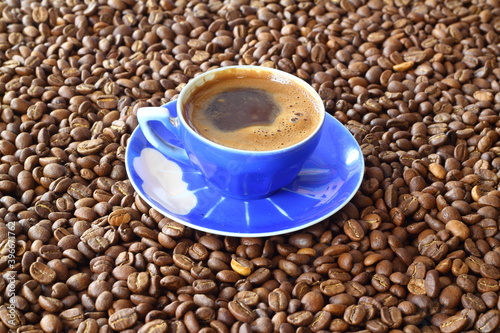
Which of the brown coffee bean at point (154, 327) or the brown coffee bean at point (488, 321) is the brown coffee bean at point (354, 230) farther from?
the brown coffee bean at point (154, 327)

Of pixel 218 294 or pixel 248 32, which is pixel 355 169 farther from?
pixel 248 32

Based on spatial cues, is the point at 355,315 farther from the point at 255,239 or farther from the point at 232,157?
the point at 232,157

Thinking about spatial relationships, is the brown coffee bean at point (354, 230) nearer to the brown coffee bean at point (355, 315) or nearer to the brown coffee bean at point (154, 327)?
the brown coffee bean at point (355, 315)

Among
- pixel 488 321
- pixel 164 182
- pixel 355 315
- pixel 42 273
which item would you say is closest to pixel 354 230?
pixel 355 315

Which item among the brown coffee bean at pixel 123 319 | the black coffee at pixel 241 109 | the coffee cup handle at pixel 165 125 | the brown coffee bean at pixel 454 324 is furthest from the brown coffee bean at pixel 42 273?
the brown coffee bean at pixel 454 324

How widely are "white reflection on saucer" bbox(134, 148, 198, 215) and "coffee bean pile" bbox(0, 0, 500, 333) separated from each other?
7cm

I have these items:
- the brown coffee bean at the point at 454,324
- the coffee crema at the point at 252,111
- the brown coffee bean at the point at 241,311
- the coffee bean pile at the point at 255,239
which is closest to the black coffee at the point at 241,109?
the coffee crema at the point at 252,111

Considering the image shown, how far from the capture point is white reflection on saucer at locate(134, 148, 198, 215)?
1.25 meters

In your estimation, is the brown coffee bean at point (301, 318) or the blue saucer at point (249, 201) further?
the blue saucer at point (249, 201)

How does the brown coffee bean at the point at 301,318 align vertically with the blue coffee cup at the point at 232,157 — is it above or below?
below

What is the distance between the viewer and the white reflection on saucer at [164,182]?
1.25 m

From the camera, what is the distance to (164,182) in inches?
51.4

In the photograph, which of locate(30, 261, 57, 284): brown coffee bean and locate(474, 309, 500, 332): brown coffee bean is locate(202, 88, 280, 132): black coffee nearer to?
locate(30, 261, 57, 284): brown coffee bean

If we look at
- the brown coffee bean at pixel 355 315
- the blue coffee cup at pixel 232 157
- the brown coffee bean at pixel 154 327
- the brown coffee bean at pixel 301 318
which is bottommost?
the brown coffee bean at pixel 355 315
